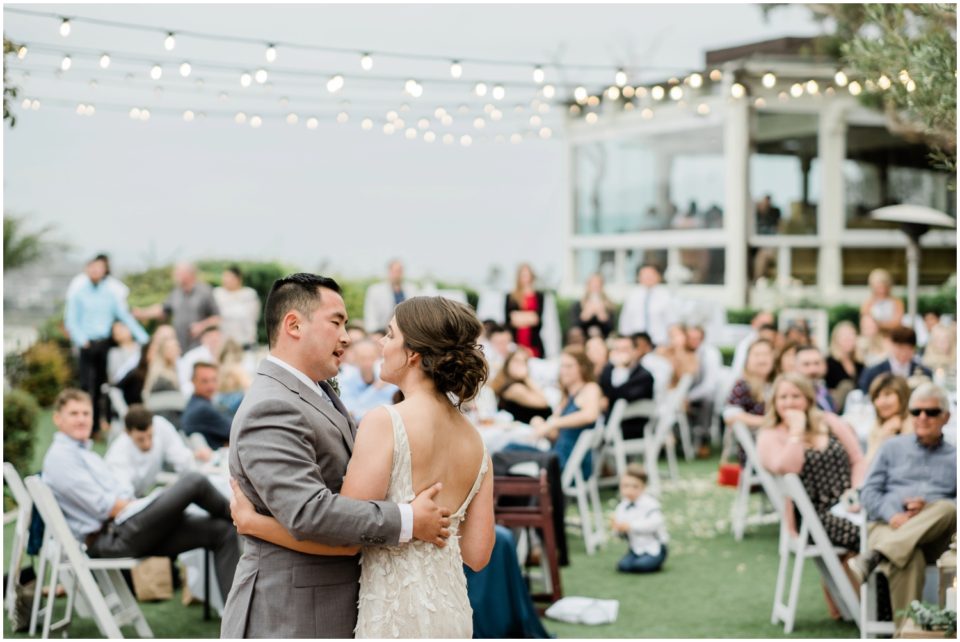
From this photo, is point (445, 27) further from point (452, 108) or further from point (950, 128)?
point (950, 128)

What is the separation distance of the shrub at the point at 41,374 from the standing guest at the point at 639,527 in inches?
335

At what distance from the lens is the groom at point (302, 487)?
2.30m

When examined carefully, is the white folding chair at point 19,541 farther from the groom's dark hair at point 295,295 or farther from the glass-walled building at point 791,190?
the glass-walled building at point 791,190

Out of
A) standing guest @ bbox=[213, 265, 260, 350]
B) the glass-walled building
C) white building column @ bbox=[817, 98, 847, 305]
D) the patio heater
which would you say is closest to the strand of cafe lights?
the glass-walled building

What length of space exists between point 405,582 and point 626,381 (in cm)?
649

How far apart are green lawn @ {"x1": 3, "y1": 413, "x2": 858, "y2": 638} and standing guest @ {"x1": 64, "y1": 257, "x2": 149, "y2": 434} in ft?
14.2

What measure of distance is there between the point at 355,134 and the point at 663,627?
827 inches

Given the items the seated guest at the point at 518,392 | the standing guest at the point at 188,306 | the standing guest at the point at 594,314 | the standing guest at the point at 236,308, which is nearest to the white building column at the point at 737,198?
the standing guest at the point at 594,314

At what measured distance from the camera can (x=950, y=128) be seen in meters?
4.70

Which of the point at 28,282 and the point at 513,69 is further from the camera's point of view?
the point at 513,69

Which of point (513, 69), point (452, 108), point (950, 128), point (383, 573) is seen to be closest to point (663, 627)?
point (950, 128)

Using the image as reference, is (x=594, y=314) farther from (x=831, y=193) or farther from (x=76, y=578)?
(x=76, y=578)

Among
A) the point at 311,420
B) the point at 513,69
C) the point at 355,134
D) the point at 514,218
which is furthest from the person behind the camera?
the point at 355,134

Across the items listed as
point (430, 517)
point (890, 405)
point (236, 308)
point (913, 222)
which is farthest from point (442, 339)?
point (236, 308)
